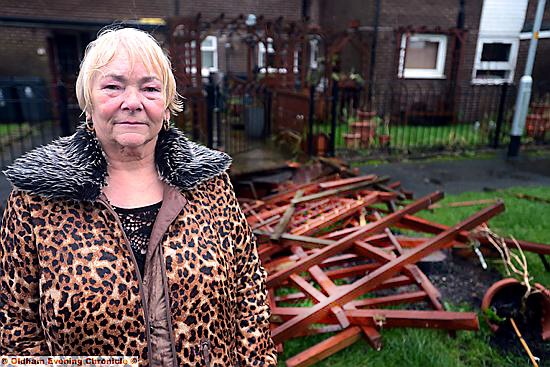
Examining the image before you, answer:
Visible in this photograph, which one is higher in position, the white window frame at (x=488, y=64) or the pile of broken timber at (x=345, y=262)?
the white window frame at (x=488, y=64)

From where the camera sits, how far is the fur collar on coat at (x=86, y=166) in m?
1.37

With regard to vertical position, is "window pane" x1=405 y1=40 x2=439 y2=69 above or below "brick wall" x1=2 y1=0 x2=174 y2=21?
below

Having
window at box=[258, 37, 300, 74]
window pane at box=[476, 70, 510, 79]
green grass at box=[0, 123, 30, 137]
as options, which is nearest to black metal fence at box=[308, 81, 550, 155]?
window at box=[258, 37, 300, 74]

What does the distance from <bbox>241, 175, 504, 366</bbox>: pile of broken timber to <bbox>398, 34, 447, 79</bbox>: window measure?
9919 mm

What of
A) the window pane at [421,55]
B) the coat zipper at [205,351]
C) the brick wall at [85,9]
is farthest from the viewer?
the window pane at [421,55]

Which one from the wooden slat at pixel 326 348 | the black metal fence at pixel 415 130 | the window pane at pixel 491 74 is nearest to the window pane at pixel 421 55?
the window pane at pixel 491 74

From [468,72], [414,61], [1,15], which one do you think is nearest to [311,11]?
[414,61]

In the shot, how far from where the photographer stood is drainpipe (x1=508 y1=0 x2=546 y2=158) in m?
8.23

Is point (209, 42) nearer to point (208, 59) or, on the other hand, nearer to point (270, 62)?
point (208, 59)

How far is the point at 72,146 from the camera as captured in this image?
1.52m

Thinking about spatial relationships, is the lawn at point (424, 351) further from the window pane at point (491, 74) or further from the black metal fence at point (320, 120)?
the window pane at point (491, 74)

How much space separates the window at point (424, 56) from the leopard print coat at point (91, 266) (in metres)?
13.4

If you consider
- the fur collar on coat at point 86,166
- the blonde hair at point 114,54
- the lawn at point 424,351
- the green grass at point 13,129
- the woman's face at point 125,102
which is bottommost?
the lawn at point 424,351

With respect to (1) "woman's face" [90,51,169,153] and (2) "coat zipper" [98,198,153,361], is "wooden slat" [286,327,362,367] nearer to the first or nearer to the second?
(2) "coat zipper" [98,198,153,361]
